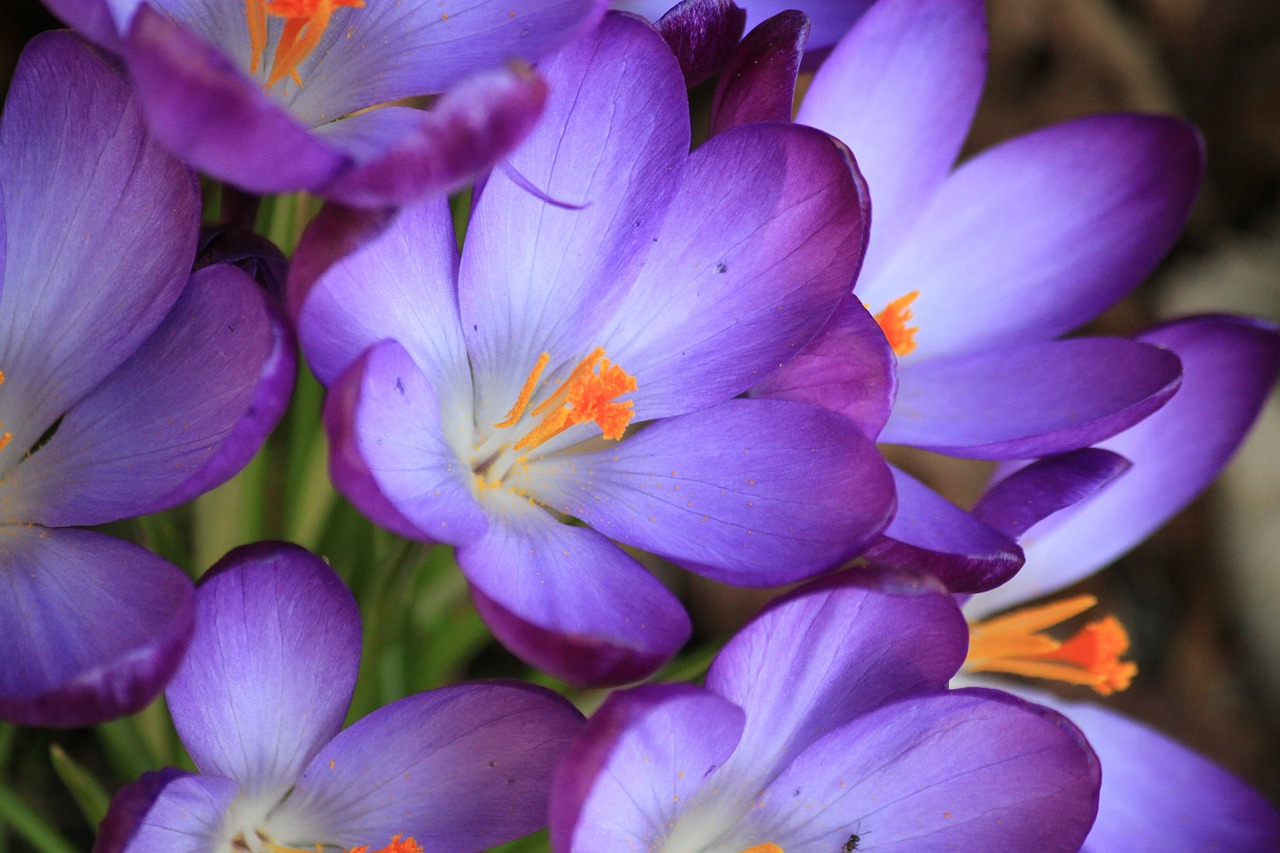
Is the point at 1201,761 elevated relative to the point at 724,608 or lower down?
elevated

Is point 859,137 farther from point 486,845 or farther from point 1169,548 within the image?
point 1169,548

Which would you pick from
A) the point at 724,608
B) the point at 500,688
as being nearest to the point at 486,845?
the point at 500,688

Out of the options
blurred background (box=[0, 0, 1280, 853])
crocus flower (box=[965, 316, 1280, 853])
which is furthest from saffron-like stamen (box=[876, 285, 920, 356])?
blurred background (box=[0, 0, 1280, 853])

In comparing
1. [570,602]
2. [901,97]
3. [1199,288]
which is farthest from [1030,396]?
[1199,288]

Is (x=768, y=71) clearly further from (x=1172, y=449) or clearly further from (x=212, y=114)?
(x=1172, y=449)

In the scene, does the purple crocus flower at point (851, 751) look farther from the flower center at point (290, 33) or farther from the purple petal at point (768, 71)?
the flower center at point (290, 33)

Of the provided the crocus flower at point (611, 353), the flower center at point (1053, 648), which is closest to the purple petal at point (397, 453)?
the crocus flower at point (611, 353)
